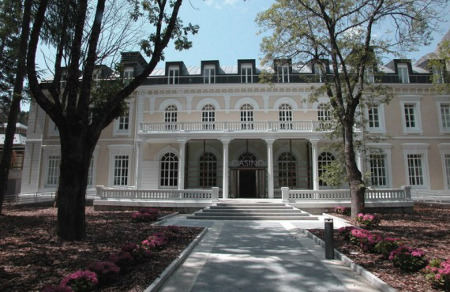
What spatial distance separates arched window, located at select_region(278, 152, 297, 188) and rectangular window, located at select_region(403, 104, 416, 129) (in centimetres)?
945

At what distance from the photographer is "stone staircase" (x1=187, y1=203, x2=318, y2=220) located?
46.8 ft

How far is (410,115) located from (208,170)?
16.6m

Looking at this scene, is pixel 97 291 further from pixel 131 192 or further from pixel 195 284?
pixel 131 192

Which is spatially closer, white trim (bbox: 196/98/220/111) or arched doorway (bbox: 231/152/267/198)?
arched doorway (bbox: 231/152/267/198)

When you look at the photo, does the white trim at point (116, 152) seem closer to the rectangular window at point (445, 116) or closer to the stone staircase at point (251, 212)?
the stone staircase at point (251, 212)

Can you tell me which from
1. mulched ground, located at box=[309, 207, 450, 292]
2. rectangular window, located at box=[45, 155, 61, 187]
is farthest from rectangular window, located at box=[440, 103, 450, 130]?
rectangular window, located at box=[45, 155, 61, 187]

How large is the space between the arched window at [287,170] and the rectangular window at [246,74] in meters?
6.64

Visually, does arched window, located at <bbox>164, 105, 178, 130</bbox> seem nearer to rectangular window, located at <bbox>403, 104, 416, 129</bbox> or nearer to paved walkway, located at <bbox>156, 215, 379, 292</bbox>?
paved walkway, located at <bbox>156, 215, 379, 292</bbox>

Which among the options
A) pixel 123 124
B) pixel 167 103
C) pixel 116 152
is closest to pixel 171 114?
pixel 167 103

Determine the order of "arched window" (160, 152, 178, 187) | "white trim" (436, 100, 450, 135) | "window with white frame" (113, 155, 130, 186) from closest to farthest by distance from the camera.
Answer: "white trim" (436, 100, 450, 135) < "arched window" (160, 152, 178, 187) < "window with white frame" (113, 155, 130, 186)

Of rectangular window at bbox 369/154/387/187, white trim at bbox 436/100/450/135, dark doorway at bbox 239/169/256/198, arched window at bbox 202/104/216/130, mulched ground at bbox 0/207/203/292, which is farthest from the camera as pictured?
arched window at bbox 202/104/216/130

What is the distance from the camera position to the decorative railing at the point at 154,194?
17.1 metres

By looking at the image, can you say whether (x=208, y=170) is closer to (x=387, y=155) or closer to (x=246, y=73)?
(x=246, y=73)

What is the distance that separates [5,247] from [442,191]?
25.5m
